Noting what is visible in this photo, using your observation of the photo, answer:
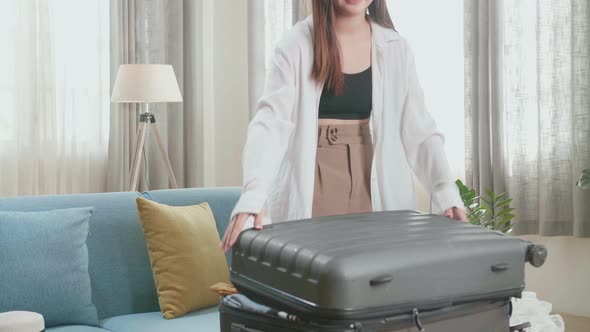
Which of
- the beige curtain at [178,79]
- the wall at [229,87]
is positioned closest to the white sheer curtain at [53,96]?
the beige curtain at [178,79]

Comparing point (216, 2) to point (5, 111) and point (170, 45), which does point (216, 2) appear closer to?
point (170, 45)

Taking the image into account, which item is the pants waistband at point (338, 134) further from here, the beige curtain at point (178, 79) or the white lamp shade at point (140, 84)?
the beige curtain at point (178, 79)

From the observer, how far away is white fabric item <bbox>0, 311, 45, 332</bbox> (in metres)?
1.67

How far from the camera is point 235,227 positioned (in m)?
1.37

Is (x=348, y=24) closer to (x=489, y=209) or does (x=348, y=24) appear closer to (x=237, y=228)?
(x=237, y=228)

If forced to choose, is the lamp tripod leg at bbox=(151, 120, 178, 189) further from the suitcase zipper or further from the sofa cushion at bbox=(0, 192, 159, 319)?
the suitcase zipper

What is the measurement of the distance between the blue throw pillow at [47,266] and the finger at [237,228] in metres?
1.31

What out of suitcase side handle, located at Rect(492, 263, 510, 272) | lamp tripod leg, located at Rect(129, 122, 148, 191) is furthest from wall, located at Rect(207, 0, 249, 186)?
suitcase side handle, located at Rect(492, 263, 510, 272)

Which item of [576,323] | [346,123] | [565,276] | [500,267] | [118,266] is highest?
[346,123]

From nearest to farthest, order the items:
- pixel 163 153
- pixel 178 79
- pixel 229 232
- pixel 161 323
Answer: pixel 229 232 → pixel 161 323 → pixel 163 153 → pixel 178 79

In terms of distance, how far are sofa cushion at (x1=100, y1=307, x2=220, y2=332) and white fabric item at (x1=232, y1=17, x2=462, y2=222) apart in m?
1.09

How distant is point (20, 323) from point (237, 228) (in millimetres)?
613

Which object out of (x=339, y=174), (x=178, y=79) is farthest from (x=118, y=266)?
(x=178, y=79)

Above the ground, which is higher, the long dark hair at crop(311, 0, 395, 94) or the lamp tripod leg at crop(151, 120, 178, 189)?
the long dark hair at crop(311, 0, 395, 94)
